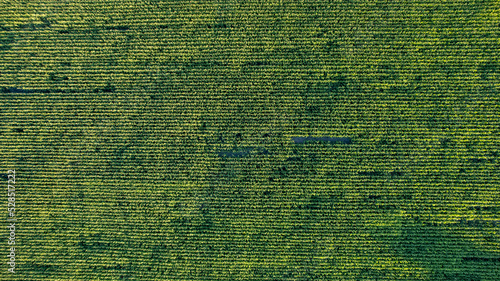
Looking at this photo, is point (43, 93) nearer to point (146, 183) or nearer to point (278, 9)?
point (146, 183)

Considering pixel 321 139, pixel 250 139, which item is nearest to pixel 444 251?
pixel 321 139

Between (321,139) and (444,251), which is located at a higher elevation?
(321,139)

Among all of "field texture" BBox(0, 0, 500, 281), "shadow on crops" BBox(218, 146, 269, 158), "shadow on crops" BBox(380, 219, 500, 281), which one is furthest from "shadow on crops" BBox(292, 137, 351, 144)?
"shadow on crops" BBox(380, 219, 500, 281)

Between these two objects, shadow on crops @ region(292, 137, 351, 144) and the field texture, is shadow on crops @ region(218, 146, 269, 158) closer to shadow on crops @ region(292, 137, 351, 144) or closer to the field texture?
the field texture

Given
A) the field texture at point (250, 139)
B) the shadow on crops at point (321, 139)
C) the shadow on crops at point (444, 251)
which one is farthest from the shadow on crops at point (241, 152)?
the shadow on crops at point (444, 251)

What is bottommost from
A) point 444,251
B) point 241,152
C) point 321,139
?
point 444,251

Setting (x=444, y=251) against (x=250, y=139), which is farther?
(x=250, y=139)

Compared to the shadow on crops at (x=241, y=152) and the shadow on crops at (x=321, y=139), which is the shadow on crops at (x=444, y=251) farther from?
the shadow on crops at (x=241, y=152)

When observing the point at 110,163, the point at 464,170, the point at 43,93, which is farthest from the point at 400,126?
the point at 43,93

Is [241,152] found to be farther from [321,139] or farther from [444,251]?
[444,251]
